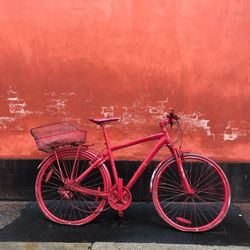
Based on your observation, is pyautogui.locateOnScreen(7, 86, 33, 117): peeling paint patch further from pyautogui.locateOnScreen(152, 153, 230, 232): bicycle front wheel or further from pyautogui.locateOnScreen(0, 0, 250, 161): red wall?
pyautogui.locateOnScreen(152, 153, 230, 232): bicycle front wheel

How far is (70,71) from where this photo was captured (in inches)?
210

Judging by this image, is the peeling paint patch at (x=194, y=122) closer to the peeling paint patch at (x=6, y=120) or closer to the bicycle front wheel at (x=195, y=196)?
the bicycle front wheel at (x=195, y=196)

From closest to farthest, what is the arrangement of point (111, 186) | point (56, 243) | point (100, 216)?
point (56, 243) < point (111, 186) < point (100, 216)

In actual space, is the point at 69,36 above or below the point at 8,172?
above

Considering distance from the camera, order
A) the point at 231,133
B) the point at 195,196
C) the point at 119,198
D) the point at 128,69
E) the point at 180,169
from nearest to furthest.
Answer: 1. the point at 180,169
2. the point at 119,198
3. the point at 195,196
4. the point at 128,69
5. the point at 231,133

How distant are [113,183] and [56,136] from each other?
3.19 feet

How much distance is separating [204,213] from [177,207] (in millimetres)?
365

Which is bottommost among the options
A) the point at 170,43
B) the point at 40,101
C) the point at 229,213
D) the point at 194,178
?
the point at 229,213

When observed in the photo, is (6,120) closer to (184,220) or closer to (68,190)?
(68,190)

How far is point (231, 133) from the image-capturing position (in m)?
5.41

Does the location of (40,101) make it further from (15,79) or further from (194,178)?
(194,178)

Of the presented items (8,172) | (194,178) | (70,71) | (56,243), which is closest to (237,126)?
(194,178)

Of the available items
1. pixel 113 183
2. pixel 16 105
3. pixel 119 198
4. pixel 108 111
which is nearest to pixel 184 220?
pixel 119 198

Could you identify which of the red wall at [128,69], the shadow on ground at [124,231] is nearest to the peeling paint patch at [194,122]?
the red wall at [128,69]
